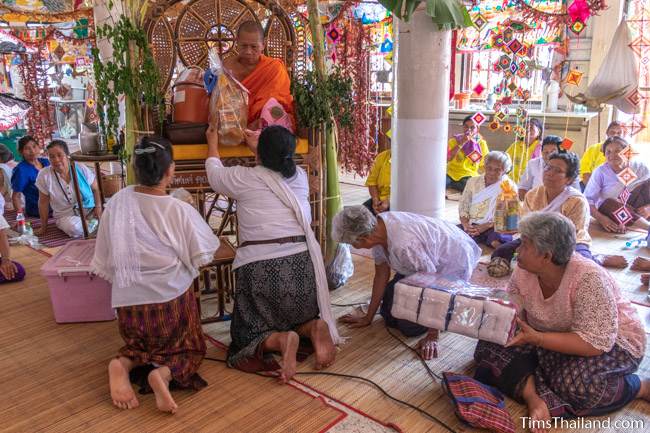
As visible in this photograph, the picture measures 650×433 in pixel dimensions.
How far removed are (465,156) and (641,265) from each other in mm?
2859

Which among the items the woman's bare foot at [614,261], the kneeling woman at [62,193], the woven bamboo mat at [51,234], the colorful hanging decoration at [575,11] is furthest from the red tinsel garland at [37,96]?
the woman's bare foot at [614,261]

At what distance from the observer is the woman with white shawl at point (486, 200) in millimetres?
4098

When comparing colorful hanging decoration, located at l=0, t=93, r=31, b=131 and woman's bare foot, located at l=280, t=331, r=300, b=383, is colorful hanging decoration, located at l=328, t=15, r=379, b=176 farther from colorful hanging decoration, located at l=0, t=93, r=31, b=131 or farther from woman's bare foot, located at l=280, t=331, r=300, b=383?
colorful hanging decoration, located at l=0, t=93, r=31, b=131

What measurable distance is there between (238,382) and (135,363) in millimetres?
461

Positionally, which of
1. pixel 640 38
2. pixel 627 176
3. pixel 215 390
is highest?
pixel 640 38

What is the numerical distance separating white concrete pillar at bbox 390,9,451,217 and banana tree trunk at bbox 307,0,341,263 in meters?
0.61

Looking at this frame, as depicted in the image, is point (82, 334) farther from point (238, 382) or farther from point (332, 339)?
point (332, 339)

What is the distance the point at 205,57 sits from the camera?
11.6ft

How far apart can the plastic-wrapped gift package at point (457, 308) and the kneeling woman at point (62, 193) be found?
3.40 metres

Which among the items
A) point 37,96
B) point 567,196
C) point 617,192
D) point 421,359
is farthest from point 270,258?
point 37,96

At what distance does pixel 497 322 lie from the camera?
6.77ft

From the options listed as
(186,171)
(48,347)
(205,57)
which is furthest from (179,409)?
(205,57)

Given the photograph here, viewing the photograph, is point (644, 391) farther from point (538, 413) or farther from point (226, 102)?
point (226, 102)

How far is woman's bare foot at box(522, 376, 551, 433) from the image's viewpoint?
78.3 inches
